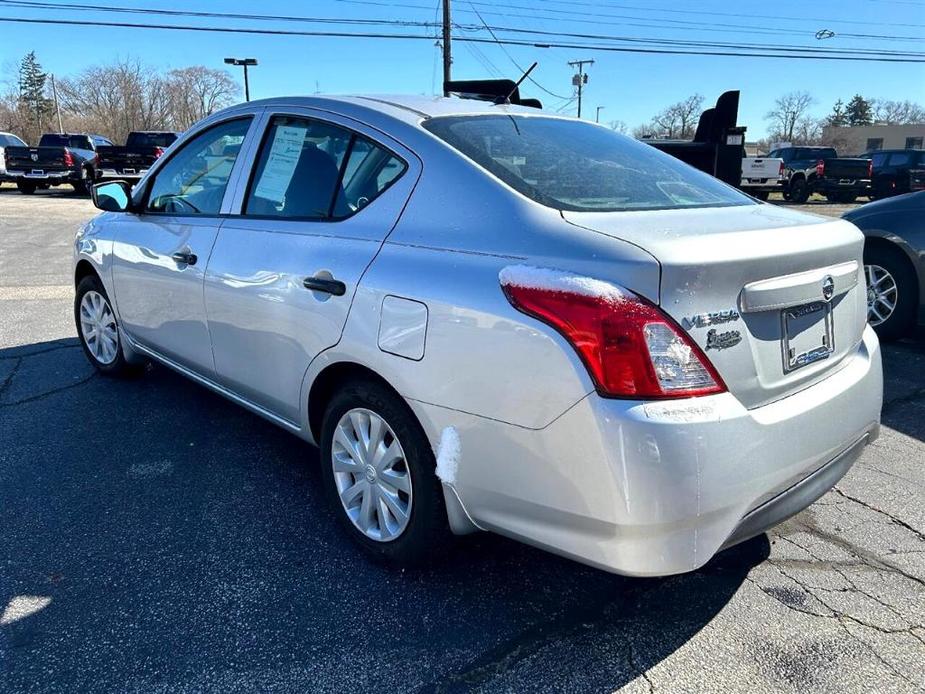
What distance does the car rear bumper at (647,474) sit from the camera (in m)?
1.84

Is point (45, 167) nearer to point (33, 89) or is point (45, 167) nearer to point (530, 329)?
point (530, 329)

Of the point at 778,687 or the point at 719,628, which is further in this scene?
the point at 719,628

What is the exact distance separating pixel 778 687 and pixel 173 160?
3754mm

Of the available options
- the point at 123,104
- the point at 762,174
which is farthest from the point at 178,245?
the point at 123,104

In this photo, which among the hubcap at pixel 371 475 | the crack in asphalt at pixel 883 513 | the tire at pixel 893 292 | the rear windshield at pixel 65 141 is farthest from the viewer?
the rear windshield at pixel 65 141

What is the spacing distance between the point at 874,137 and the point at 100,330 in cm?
8704

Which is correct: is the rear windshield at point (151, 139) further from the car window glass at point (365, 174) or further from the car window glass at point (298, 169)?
the car window glass at point (365, 174)

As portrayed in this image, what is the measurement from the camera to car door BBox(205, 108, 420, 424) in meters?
2.57

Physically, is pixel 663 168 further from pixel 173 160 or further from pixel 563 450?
pixel 173 160

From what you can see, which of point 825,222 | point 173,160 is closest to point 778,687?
point 825,222

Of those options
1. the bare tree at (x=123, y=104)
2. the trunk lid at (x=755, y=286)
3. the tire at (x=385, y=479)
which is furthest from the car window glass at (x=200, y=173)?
the bare tree at (x=123, y=104)

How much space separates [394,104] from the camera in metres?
2.89

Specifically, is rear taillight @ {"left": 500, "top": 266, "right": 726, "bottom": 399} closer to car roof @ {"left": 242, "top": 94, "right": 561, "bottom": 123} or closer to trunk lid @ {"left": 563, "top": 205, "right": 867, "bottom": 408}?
trunk lid @ {"left": 563, "top": 205, "right": 867, "bottom": 408}

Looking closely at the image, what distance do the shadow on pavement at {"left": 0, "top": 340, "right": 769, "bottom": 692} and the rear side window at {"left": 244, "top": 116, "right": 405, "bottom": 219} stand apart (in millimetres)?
1293
